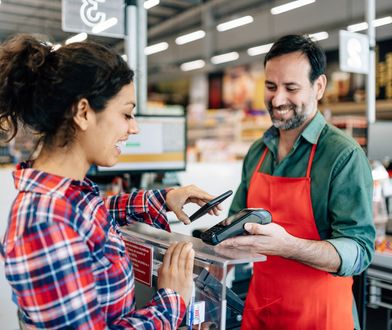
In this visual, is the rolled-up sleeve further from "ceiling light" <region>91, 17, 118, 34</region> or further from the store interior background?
"ceiling light" <region>91, 17, 118, 34</region>

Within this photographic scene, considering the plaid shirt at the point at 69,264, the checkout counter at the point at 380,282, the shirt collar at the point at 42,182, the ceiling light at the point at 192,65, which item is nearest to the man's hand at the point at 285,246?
the plaid shirt at the point at 69,264

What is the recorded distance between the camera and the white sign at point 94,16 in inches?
117

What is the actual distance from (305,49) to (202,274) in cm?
97

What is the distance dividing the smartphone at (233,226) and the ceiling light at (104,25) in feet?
7.15

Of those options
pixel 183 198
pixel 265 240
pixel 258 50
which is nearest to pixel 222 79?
pixel 258 50

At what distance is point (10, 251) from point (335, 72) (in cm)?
1265

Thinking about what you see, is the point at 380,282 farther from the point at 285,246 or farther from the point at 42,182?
the point at 42,182

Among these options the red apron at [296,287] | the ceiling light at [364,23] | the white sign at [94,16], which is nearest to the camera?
the red apron at [296,287]

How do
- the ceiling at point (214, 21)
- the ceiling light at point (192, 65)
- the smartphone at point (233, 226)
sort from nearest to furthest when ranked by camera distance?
the smartphone at point (233, 226) → the ceiling at point (214, 21) → the ceiling light at point (192, 65)

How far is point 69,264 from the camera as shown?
857mm

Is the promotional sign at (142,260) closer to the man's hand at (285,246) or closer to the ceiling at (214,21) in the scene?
the man's hand at (285,246)

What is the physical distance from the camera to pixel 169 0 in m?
12.6

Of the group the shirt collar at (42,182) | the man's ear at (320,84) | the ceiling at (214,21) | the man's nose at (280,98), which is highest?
the ceiling at (214,21)

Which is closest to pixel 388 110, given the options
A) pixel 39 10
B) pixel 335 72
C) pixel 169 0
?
pixel 335 72
